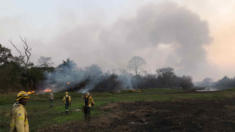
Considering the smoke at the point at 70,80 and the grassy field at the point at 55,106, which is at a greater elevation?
the smoke at the point at 70,80

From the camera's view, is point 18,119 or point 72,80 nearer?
point 18,119

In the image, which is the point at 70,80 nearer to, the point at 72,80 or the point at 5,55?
the point at 72,80

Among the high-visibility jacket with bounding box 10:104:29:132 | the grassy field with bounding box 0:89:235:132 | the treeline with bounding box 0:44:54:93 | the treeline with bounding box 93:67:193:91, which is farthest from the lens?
the treeline with bounding box 93:67:193:91

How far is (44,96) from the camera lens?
34219 mm

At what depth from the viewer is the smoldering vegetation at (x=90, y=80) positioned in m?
45.9

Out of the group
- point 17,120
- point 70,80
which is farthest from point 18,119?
point 70,80

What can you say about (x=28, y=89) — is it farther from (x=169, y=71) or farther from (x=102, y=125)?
(x=169, y=71)

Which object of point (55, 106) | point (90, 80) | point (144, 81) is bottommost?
point (55, 106)

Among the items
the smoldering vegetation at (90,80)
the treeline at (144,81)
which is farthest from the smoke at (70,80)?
the treeline at (144,81)

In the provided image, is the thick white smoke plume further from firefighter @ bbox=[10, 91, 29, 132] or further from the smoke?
firefighter @ bbox=[10, 91, 29, 132]

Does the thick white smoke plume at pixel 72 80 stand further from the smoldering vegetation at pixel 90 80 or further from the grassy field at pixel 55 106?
the grassy field at pixel 55 106

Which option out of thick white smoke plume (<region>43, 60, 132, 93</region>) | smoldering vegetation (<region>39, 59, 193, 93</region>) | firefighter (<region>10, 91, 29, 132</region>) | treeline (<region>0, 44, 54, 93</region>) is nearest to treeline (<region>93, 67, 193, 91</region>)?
smoldering vegetation (<region>39, 59, 193, 93</region>)

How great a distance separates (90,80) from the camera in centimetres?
5181

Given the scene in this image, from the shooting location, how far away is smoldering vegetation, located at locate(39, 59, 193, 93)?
151ft
